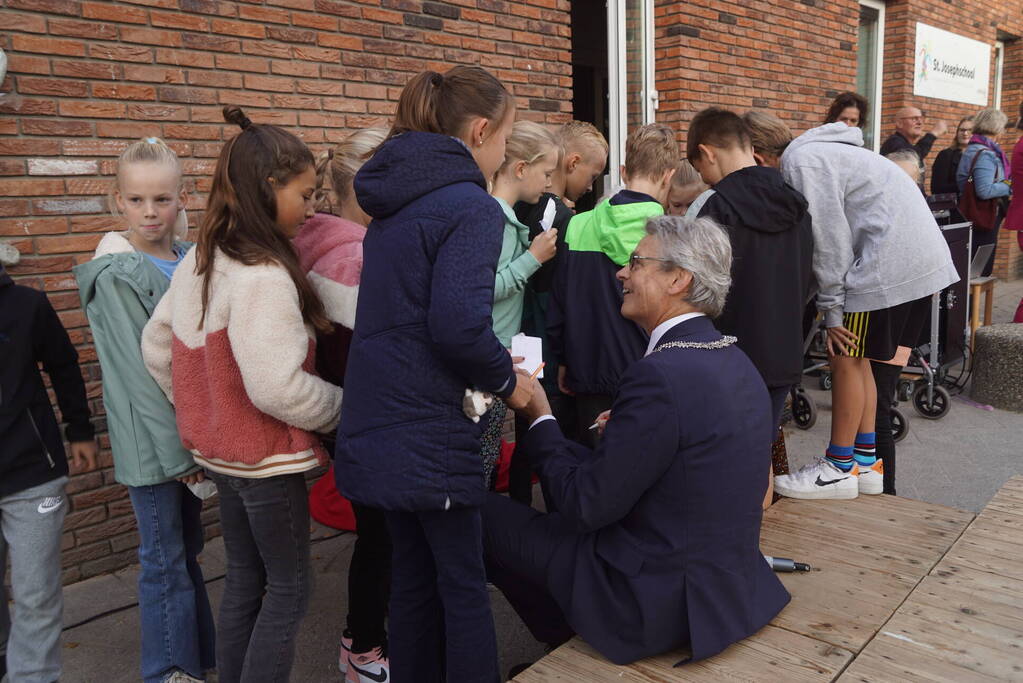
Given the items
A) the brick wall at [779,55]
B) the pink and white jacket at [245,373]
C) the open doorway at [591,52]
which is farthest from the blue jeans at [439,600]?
the open doorway at [591,52]

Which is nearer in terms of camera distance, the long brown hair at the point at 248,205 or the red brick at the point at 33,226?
the long brown hair at the point at 248,205

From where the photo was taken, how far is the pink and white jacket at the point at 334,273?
2332mm

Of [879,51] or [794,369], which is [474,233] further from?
[879,51]

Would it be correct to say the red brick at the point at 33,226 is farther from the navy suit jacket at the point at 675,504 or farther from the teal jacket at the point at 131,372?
the navy suit jacket at the point at 675,504

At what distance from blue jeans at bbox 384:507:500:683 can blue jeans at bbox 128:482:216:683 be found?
77 cm

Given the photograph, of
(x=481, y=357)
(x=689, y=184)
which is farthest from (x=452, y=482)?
(x=689, y=184)

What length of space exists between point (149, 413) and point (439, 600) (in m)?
1.05

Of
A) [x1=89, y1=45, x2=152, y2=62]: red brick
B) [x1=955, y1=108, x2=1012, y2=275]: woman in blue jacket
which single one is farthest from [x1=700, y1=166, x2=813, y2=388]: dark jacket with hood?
[x1=955, y1=108, x2=1012, y2=275]: woman in blue jacket

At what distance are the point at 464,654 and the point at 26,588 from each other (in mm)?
1335

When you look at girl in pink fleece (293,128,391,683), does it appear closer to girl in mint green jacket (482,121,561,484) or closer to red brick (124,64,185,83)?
girl in mint green jacket (482,121,561,484)

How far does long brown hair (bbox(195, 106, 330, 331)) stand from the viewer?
2145 millimetres

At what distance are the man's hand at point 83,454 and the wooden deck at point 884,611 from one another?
158 centimetres

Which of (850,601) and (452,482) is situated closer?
(452,482)

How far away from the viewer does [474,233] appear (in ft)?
6.47
